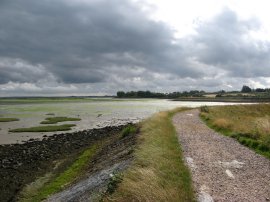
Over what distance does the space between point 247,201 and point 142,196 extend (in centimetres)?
316

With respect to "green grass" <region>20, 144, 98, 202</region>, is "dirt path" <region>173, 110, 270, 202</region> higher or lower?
higher

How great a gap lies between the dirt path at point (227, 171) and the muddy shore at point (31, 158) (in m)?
7.31

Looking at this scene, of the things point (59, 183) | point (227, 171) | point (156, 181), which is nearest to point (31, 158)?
point (59, 183)

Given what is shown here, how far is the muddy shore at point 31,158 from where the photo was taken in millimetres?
22200

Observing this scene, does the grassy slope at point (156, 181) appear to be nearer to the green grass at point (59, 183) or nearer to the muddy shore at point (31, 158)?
the green grass at point (59, 183)

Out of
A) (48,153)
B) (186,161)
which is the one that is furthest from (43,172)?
(186,161)

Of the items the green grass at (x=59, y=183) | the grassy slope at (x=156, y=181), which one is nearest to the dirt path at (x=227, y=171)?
the grassy slope at (x=156, y=181)

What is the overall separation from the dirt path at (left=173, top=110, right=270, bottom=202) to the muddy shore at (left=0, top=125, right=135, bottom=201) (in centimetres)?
731

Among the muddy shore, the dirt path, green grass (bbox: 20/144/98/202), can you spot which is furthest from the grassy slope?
the muddy shore

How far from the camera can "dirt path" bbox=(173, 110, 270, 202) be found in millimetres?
11305

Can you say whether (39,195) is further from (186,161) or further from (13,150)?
(13,150)

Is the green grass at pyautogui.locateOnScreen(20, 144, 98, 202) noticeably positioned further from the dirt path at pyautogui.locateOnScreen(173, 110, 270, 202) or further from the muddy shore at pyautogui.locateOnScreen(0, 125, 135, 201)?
the dirt path at pyautogui.locateOnScreen(173, 110, 270, 202)

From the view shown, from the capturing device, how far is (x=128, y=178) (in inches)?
472

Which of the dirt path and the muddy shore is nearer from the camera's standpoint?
the dirt path
